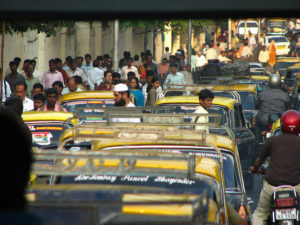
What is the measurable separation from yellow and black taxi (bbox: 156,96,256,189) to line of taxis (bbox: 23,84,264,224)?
0.05 ft

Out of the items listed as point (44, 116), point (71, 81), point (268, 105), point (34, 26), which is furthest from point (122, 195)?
point (268, 105)

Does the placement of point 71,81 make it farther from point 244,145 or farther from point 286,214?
point 286,214

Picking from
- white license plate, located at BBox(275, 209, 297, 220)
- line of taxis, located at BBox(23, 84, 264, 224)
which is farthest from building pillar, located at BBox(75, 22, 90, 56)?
white license plate, located at BBox(275, 209, 297, 220)

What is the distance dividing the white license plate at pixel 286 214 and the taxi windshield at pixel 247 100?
10.5 meters

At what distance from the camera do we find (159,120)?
30.2 ft

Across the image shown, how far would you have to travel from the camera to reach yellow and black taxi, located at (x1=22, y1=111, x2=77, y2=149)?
10.6 m

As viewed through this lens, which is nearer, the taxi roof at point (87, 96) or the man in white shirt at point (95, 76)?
the taxi roof at point (87, 96)

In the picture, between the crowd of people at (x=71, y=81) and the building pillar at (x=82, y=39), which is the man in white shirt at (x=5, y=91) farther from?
the building pillar at (x=82, y=39)

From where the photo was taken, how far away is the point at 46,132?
10.7 meters

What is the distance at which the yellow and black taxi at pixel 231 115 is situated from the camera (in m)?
13.0

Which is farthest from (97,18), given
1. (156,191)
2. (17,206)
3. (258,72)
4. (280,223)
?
(258,72)

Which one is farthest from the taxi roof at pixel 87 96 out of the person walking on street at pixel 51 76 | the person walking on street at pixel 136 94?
the person walking on street at pixel 51 76

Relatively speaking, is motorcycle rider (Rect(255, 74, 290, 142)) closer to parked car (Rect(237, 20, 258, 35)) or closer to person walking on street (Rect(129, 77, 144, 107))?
person walking on street (Rect(129, 77, 144, 107))
